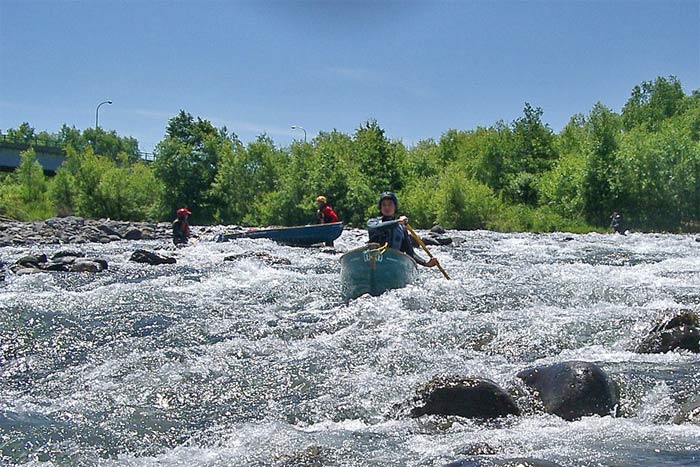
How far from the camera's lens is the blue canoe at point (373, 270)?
42.4 feet

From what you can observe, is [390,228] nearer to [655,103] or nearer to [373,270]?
[373,270]

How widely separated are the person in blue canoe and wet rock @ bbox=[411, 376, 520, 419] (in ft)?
20.9

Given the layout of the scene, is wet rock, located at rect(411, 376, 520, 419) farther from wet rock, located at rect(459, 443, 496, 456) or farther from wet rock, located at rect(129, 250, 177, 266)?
wet rock, located at rect(129, 250, 177, 266)

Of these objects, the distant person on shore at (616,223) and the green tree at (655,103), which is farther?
the green tree at (655,103)

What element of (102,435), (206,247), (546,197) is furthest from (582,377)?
(546,197)

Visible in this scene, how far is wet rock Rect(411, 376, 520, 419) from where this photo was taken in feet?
21.7

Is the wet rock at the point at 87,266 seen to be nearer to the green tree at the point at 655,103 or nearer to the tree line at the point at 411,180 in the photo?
the tree line at the point at 411,180

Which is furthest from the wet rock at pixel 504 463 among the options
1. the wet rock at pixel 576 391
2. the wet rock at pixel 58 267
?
the wet rock at pixel 58 267

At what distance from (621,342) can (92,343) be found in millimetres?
7785

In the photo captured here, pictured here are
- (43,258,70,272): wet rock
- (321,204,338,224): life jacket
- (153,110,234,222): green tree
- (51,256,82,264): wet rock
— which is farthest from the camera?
→ (153,110,234,222): green tree

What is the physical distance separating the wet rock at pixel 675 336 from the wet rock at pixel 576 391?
81.5 inches

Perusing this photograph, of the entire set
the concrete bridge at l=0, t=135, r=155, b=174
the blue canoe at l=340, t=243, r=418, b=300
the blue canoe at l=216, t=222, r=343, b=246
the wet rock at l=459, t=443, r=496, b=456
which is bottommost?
the wet rock at l=459, t=443, r=496, b=456

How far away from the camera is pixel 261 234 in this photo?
27.6 metres

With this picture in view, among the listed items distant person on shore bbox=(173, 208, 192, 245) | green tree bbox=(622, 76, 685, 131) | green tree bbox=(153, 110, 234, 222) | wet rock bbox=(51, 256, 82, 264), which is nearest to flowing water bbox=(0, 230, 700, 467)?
wet rock bbox=(51, 256, 82, 264)
